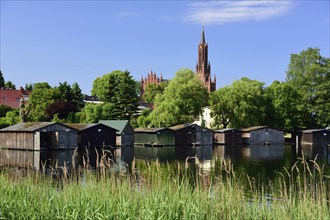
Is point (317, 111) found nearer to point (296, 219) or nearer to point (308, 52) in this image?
point (308, 52)

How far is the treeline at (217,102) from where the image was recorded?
70.8m

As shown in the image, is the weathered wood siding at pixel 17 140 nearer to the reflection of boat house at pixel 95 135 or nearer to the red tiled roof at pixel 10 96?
the reflection of boat house at pixel 95 135

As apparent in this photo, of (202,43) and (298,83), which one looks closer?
(298,83)

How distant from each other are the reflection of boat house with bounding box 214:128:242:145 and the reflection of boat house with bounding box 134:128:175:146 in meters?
9.92

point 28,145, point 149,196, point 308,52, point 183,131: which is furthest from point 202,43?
point 149,196

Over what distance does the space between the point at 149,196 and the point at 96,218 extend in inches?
73.7

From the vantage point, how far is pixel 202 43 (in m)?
152

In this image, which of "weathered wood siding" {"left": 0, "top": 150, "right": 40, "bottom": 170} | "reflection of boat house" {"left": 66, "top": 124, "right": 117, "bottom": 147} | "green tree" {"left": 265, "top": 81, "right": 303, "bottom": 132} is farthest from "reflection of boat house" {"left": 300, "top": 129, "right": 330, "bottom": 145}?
"weathered wood siding" {"left": 0, "top": 150, "right": 40, "bottom": 170}

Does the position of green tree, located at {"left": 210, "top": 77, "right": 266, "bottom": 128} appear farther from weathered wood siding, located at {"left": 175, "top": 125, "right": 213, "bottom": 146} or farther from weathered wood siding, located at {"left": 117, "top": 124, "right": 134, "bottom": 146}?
weathered wood siding, located at {"left": 117, "top": 124, "right": 134, "bottom": 146}

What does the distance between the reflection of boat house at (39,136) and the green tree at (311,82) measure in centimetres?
4270

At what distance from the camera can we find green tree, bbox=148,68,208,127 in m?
69.0

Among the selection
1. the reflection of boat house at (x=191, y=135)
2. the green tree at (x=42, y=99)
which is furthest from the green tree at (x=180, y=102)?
the green tree at (x=42, y=99)

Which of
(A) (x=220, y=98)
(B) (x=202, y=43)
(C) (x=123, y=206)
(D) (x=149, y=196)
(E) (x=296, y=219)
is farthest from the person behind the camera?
(B) (x=202, y=43)

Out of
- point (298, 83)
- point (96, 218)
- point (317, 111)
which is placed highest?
point (298, 83)
